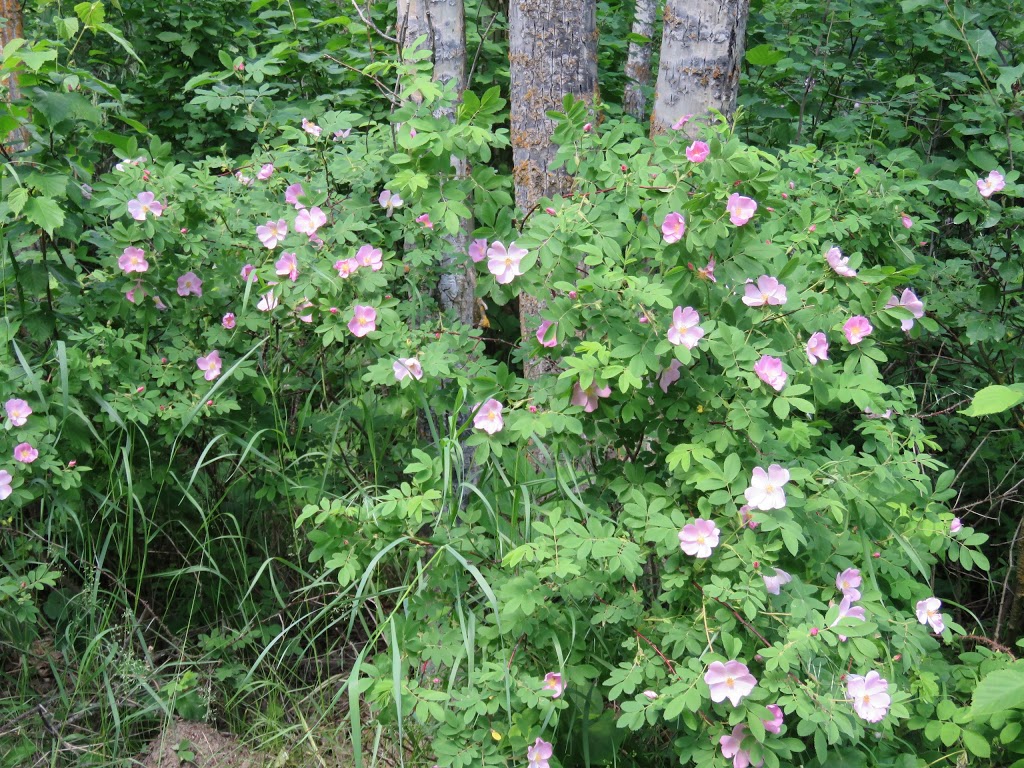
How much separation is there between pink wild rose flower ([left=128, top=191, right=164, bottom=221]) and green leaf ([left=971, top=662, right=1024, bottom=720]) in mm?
2360

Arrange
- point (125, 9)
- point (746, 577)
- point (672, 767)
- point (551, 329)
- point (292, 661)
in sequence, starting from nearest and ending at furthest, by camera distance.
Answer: point (746, 577) < point (551, 329) < point (672, 767) < point (292, 661) < point (125, 9)

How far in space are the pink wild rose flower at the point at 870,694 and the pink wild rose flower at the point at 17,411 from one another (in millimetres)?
2098

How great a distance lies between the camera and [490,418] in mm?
2182

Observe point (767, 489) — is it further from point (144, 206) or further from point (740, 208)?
point (144, 206)

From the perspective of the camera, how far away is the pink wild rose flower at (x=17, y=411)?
8.16 ft

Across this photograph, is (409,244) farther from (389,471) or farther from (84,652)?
Result: (84,652)

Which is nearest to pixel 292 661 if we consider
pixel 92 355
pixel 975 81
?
pixel 92 355

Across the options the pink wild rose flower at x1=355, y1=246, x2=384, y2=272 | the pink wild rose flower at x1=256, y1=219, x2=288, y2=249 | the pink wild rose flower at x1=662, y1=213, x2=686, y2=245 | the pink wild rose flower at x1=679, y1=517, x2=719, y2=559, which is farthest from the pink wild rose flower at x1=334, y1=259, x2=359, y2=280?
the pink wild rose flower at x1=679, y1=517, x2=719, y2=559

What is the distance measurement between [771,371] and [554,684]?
0.80 m

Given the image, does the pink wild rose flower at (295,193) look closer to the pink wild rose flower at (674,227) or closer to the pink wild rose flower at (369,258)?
the pink wild rose flower at (369,258)

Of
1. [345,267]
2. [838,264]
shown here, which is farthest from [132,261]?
[838,264]

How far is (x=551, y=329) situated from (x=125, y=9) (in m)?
3.41

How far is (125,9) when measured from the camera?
446 cm

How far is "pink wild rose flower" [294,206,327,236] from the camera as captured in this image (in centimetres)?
258
